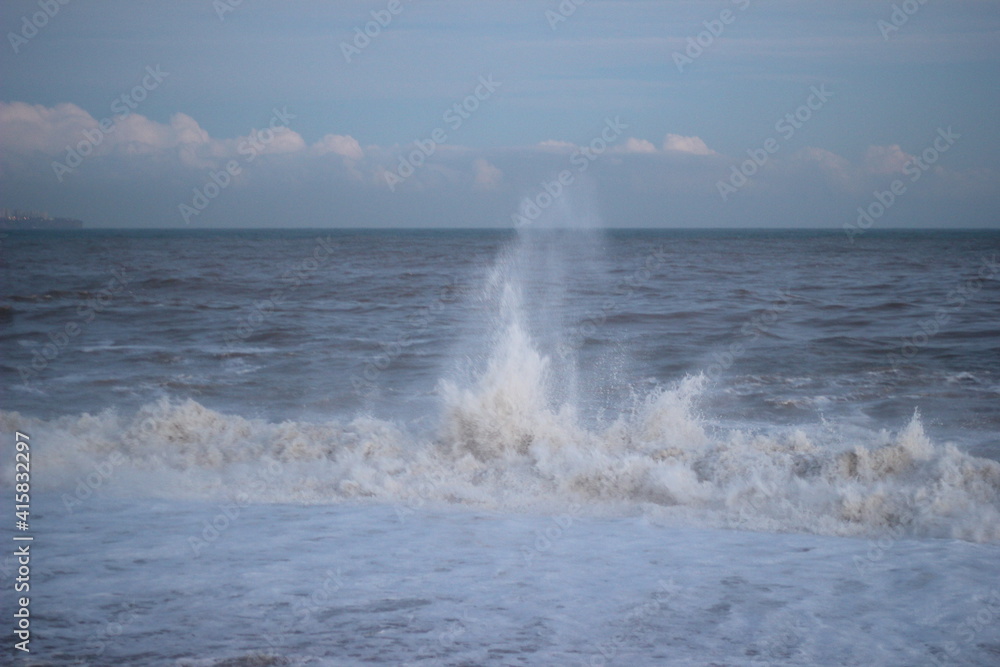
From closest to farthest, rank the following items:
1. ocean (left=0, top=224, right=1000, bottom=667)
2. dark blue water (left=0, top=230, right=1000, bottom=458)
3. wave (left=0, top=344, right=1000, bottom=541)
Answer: ocean (left=0, top=224, right=1000, bottom=667) → wave (left=0, top=344, right=1000, bottom=541) → dark blue water (left=0, top=230, right=1000, bottom=458)

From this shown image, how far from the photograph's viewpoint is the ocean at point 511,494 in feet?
12.9

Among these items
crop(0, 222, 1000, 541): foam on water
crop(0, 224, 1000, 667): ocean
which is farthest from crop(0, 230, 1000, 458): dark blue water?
crop(0, 222, 1000, 541): foam on water

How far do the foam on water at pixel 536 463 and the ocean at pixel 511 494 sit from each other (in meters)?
0.03

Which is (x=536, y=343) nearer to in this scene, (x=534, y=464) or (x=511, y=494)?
(x=534, y=464)

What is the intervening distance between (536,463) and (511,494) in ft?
2.28

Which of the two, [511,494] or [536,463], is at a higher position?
[536,463]

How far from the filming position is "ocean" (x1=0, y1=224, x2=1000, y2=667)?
3939mm

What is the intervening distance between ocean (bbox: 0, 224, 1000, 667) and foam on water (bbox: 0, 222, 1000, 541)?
0.03m

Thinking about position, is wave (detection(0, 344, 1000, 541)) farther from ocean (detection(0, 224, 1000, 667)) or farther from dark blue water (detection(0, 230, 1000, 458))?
dark blue water (detection(0, 230, 1000, 458))

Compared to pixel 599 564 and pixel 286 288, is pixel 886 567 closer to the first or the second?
pixel 599 564

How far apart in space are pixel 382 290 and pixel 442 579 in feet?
61.5

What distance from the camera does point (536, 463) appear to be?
7.21 m

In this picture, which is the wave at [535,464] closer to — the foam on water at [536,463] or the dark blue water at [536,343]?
the foam on water at [536,463]

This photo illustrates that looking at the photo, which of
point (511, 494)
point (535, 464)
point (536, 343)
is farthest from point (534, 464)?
point (536, 343)
